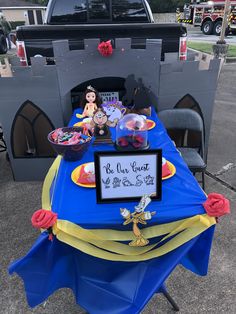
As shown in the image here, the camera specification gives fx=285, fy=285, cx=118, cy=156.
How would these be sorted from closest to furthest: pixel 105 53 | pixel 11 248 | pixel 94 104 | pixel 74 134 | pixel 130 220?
pixel 130 220 < pixel 74 134 < pixel 11 248 < pixel 94 104 < pixel 105 53

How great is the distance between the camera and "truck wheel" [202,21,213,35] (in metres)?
20.6

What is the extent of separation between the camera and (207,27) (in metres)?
20.9

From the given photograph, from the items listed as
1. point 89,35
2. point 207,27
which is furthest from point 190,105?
point 207,27

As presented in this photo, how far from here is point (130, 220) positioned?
1.64 metres

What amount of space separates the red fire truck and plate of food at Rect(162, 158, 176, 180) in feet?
67.8

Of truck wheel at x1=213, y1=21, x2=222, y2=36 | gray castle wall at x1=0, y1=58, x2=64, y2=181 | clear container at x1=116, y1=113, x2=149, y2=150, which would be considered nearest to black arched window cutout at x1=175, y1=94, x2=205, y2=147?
gray castle wall at x1=0, y1=58, x2=64, y2=181

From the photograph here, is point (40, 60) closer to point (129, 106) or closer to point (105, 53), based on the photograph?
point (105, 53)

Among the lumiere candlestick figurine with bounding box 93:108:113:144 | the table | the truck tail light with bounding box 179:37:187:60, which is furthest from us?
the truck tail light with bounding box 179:37:187:60

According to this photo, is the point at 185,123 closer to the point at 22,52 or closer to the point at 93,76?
the point at 93,76

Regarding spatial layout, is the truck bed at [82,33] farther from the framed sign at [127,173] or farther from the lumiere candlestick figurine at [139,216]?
the lumiere candlestick figurine at [139,216]

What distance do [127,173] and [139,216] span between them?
26 cm

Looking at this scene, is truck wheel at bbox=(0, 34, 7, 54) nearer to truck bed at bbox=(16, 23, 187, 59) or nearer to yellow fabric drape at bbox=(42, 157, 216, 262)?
truck bed at bbox=(16, 23, 187, 59)

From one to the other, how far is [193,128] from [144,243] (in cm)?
227

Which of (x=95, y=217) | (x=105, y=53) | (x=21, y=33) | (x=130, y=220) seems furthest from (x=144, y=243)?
(x=21, y=33)
